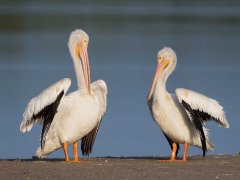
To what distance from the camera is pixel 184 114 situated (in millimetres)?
11008

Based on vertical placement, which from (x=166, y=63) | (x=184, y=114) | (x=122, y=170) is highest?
(x=166, y=63)

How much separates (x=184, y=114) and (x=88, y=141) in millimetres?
1280

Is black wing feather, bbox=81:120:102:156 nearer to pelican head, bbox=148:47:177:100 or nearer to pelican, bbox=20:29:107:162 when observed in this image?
pelican, bbox=20:29:107:162

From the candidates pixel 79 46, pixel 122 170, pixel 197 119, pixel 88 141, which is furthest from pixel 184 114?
pixel 122 170

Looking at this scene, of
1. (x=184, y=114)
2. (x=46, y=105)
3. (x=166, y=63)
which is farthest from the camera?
(x=166, y=63)

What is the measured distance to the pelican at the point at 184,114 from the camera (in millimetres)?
10656

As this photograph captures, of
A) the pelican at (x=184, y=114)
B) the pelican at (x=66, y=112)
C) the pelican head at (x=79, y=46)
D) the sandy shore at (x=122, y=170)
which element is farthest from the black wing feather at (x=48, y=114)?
the pelican at (x=184, y=114)

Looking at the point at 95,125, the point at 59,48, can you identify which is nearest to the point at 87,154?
the point at 95,125

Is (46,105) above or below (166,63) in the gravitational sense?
below

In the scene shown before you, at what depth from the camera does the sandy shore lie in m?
8.70

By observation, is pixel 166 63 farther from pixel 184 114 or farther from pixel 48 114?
pixel 48 114

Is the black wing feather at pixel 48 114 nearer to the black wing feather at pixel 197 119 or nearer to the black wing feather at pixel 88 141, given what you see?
the black wing feather at pixel 88 141

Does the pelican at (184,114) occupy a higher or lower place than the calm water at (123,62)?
lower

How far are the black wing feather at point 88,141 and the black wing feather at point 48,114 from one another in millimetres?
917
